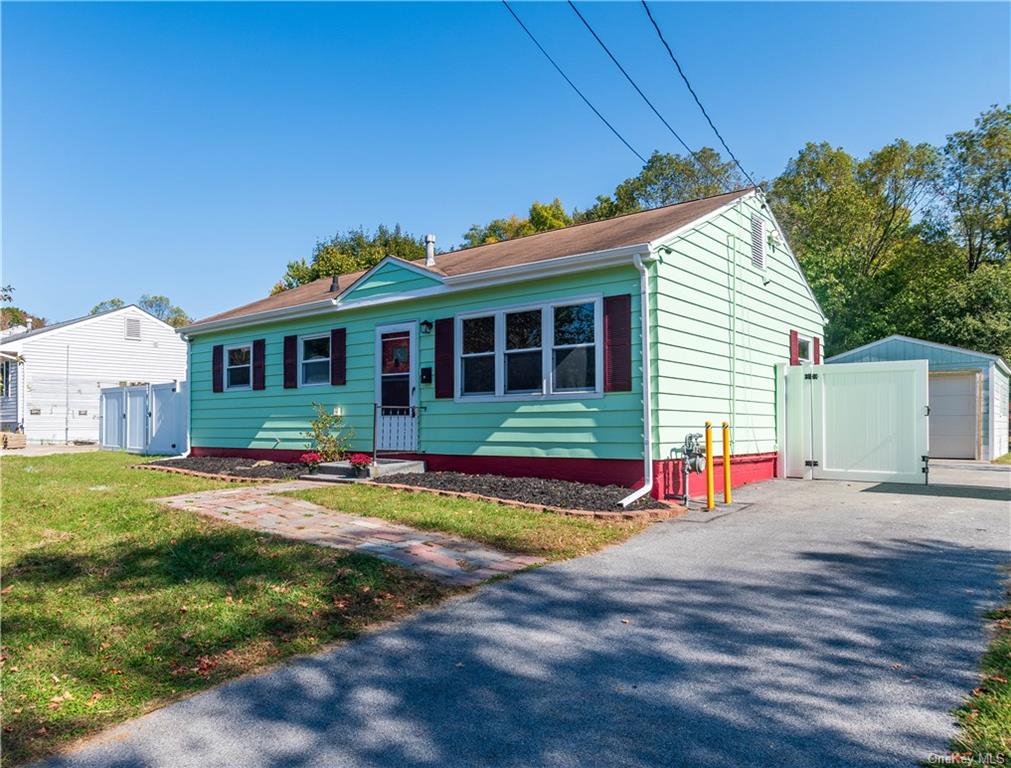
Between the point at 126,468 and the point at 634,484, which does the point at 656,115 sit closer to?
the point at 634,484

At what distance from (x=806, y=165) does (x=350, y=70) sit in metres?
25.8

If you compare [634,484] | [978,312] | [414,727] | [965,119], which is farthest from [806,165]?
[414,727]

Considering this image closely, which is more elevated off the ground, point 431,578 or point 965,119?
point 965,119

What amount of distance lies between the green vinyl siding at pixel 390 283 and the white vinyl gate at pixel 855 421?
21.8 ft

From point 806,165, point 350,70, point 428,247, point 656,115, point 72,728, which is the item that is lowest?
point 72,728

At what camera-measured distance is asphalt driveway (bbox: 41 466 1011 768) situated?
2512 millimetres

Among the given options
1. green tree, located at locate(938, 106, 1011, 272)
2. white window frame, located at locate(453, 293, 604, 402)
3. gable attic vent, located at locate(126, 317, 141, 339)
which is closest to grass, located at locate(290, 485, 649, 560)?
white window frame, located at locate(453, 293, 604, 402)

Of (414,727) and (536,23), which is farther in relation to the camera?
(536,23)

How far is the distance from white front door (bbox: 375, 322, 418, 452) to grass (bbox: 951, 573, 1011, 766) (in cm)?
868

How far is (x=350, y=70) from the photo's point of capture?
40.7 feet

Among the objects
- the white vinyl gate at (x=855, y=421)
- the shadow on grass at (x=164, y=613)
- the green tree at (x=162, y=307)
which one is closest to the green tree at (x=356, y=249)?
the white vinyl gate at (x=855, y=421)

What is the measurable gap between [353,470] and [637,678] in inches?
297

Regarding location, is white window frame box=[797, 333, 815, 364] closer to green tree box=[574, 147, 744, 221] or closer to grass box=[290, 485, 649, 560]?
grass box=[290, 485, 649, 560]

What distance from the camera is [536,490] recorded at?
8469 mm
